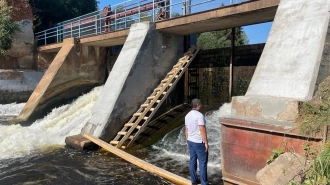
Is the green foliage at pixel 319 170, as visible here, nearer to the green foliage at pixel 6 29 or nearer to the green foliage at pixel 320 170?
the green foliage at pixel 320 170

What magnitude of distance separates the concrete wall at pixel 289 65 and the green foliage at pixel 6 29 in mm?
16555

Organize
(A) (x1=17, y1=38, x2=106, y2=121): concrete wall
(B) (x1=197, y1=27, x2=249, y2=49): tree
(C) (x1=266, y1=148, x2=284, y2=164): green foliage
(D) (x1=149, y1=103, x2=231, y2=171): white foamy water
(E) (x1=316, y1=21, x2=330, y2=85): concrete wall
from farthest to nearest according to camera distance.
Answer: (B) (x1=197, y1=27, x2=249, y2=49): tree < (A) (x1=17, y1=38, x2=106, y2=121): concrete wall < (D) (x1=149, y1=103, x2=231, y2=171): white foamy water < (E) (x1=316, y1=21, x2=330, y2=85): concrete wall < (C) (x1=266, y1=148, x2=284, y2=164): green foliage

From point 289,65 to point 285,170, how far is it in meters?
2.00

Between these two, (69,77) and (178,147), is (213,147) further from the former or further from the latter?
(69,77)

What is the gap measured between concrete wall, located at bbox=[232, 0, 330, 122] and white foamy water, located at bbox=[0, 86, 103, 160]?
6.22 m

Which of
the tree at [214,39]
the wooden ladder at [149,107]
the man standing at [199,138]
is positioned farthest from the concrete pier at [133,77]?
the tree at [214,39]

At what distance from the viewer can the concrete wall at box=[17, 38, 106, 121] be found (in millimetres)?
13852

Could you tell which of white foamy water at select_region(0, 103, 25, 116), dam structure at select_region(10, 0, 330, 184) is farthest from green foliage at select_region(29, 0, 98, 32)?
dam structure at select_region(10, 0, 330, 184)

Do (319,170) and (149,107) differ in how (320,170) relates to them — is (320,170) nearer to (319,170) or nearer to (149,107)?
(319,170)

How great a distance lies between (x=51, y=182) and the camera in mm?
5949

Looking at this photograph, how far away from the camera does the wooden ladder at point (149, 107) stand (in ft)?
28.2

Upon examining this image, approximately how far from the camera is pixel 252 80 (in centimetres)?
529

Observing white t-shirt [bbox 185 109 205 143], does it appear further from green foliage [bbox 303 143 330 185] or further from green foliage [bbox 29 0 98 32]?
green foliage [bbox 29 0 98 32]

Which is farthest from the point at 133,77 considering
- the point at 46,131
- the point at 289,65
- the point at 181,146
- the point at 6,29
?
the point at 6,29
